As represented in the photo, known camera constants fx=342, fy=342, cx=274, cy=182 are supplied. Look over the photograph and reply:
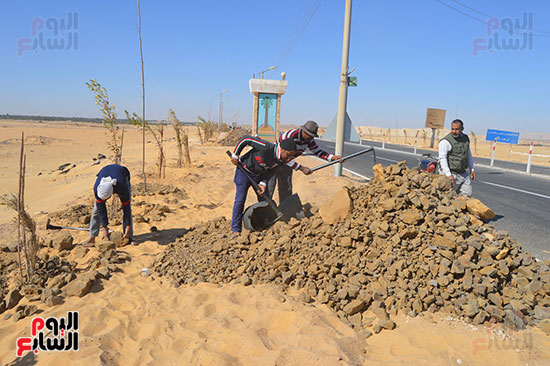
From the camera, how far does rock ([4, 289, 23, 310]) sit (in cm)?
349

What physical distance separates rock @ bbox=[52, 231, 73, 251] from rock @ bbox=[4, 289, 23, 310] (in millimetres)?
1174

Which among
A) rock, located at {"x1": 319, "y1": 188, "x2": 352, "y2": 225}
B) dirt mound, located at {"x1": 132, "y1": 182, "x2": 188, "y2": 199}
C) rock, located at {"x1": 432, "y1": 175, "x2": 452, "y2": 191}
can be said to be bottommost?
dirt mound, located at {"x1": 132, "y1": 182, "x2": 188, "y2": 199}

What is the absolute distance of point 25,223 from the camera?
3.87 metres

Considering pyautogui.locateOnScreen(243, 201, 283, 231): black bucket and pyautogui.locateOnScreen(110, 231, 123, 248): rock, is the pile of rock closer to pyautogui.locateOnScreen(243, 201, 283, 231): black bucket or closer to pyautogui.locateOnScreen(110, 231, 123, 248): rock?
pyautogui.locateOnScreen(110, 231, 123, 248): rock

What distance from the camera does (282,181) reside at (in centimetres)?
512

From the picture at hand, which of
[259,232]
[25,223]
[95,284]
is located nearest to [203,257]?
[259,232]

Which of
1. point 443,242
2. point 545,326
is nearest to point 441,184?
point 443,242

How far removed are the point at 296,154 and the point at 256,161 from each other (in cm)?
57

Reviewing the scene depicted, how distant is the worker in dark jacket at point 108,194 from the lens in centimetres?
458

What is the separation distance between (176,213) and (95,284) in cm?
292

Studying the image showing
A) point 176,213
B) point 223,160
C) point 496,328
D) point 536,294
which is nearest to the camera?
point 496,328

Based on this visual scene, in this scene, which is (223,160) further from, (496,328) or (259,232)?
(496,328)

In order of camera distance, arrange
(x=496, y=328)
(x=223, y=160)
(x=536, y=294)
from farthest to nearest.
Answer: (x=223, y=160) → (x=536, y=294) → (x=496, y=328)

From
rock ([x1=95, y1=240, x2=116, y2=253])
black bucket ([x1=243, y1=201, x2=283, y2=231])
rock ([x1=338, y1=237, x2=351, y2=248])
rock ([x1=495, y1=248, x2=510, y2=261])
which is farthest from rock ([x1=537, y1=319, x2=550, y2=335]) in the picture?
rock ([x1=95, y1=240, x2=116, y2=253])
